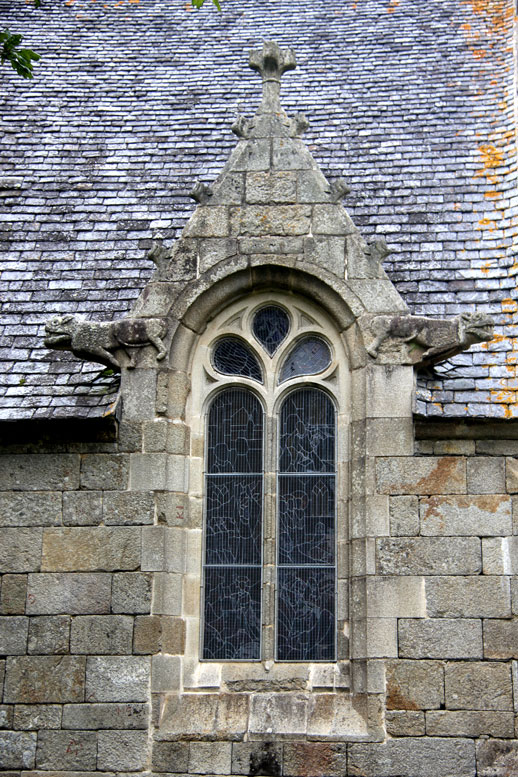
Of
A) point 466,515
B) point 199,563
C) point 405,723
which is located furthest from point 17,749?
point 466,515

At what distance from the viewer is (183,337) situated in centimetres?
991

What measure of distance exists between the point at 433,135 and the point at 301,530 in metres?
4.86

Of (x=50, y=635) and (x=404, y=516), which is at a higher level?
(x=404, y=516)

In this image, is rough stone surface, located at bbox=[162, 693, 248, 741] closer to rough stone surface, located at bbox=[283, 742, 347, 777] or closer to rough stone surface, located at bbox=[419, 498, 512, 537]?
rough stone surface, located at bbox=[283, 742, 347, 777]

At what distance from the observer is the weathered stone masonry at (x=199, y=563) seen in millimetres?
8789

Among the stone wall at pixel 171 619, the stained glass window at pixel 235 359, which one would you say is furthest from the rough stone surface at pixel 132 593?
the stained glass window at pixel 235 359

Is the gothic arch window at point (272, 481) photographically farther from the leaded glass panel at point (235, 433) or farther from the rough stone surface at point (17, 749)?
the rough stone surface at point (17, 749)

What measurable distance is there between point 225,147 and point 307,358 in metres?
3.33

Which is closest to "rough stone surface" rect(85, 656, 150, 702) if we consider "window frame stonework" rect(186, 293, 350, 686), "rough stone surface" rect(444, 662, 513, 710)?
"window frame stonework" rect(186, 293, 350, 686)

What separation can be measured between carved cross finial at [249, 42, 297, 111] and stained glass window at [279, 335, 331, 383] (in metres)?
2.23

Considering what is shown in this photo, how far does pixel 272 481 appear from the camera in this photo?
9672 millimetres

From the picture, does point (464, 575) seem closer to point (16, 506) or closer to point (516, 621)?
point (516, 621)

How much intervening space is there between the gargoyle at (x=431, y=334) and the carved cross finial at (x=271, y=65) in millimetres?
2421

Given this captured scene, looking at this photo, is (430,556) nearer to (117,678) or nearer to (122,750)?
(117,678)
